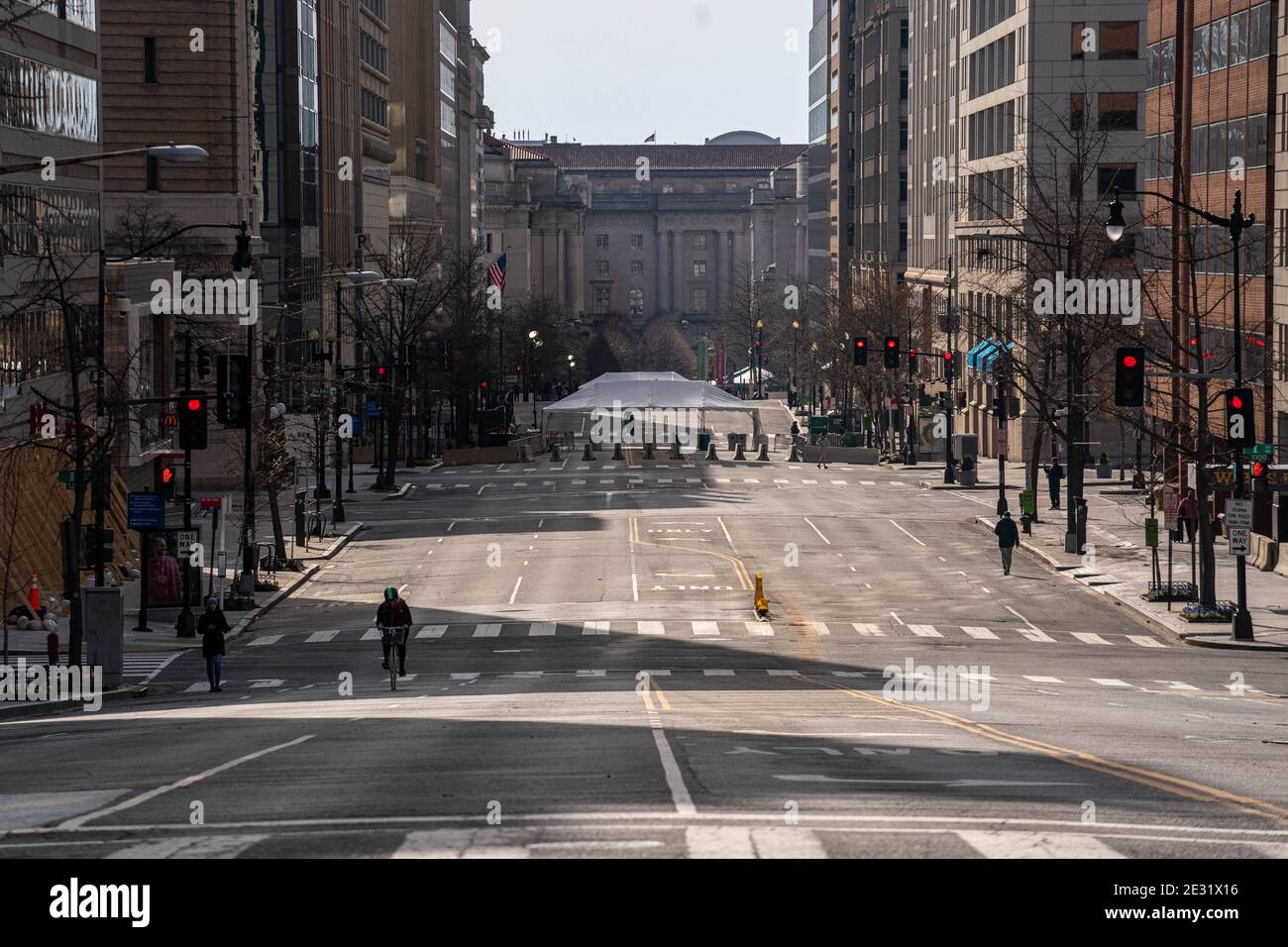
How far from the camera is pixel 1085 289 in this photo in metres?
65.4

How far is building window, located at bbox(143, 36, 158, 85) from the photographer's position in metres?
78.4

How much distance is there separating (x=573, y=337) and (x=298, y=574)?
14619 centimetres

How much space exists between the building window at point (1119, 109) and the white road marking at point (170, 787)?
79.3 metres

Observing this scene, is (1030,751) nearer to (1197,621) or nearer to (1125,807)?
(1125,807)

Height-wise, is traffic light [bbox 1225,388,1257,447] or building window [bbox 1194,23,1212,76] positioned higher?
building window [bbox 1194,23,1212,76]

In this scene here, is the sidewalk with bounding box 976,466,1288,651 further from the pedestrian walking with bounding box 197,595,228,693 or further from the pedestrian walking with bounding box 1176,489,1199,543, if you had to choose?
the pedestrian walking with bounding box 197,595,228,693

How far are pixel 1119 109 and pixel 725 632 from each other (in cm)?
6124

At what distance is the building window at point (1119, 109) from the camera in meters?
93.9

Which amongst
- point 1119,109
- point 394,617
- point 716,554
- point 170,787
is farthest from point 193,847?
point 1119,109

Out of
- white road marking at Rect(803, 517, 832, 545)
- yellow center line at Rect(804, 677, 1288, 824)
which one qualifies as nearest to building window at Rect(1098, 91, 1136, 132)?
white road marking at Rect(803, 517, 832, 545)

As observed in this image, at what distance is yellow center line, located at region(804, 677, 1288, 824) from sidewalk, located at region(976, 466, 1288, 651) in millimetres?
16792

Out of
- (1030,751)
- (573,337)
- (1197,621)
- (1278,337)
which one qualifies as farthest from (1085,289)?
(573,337)

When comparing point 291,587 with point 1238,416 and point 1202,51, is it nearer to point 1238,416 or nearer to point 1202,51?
point 1238,416

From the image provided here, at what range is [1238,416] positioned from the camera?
39.1 meters
